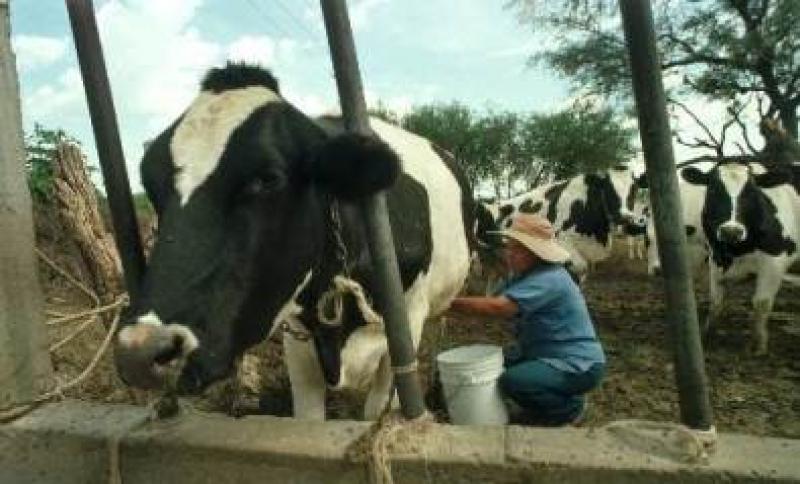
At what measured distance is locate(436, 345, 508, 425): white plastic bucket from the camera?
3576 mm

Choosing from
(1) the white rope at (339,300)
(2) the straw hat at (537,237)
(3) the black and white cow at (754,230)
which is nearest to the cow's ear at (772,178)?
(3) the black and white cow at (754,230)

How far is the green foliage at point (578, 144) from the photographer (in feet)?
107

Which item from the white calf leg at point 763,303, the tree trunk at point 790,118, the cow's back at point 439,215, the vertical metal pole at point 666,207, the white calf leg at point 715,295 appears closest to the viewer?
the vertical metal pole at point 666,207

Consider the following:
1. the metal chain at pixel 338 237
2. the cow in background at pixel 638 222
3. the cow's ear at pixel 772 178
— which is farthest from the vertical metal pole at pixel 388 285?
the cow in background at pixel 638 222

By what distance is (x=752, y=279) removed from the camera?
7.86 m

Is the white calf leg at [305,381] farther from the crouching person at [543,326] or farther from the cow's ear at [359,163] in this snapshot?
the cow's ear at [359,163]

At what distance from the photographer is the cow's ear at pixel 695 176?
8.07m

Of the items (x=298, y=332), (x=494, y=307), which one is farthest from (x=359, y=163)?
(x=494, y=307)

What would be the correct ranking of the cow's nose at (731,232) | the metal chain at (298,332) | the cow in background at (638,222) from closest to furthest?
the metal chain at (298,332) < the cow's nose at (731,232) < the cow in background at (638,222)

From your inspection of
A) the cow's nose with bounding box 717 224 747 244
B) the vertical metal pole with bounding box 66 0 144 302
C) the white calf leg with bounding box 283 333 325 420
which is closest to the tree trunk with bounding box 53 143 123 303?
the white calf leg with bounding box 283 333 325 420

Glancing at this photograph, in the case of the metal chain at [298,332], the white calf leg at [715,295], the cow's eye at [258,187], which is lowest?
the white calf leg at [715,295]

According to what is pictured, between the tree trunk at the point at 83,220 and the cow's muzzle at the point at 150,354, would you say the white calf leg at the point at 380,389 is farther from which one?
the cow's muzzle at the point at 150,354

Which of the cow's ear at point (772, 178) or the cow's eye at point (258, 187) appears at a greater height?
the cow's eye at point (258, 187)

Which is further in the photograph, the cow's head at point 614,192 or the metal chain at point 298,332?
the cow's head at point 614,192
